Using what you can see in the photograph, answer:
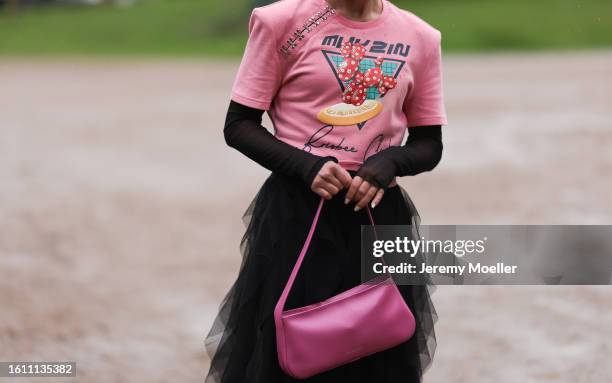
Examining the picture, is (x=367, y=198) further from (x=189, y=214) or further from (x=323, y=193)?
(x=189, y=214)

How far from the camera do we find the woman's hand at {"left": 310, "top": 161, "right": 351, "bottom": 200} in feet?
7.93

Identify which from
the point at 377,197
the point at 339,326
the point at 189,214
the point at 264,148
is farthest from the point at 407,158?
the point at 189,214

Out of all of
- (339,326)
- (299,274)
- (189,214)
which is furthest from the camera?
(189,214)

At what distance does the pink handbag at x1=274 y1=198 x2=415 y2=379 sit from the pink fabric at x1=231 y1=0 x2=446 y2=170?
19cm

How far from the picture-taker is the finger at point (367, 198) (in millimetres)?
2463

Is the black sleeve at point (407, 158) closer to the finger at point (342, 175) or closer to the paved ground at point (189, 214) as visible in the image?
the finger at point (342, 175)

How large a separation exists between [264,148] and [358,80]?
0.31 metres

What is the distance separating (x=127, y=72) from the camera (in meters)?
21.9

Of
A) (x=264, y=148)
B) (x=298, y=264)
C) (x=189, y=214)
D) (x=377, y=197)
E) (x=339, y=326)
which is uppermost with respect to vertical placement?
(x=264, y=148)

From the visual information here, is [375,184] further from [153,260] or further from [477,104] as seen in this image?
[477,104]

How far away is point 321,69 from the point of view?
246 cm

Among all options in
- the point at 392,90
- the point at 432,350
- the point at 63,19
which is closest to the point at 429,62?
the point at 392,90

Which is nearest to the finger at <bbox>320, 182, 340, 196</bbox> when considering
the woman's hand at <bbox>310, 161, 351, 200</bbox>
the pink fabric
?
the woman's hand at <bbox>310, 161, 351, 200</bbox>

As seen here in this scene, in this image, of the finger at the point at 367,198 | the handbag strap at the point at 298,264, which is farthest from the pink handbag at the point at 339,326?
the finger at the point at 367,198
